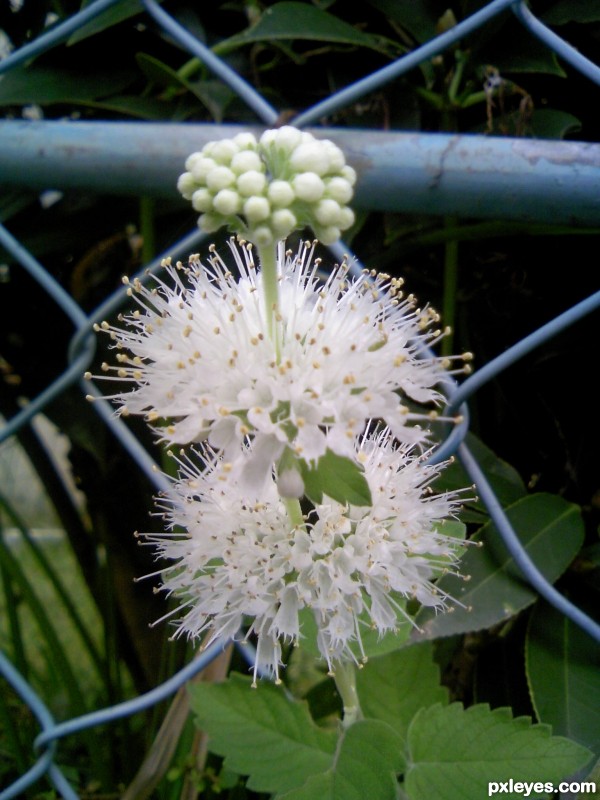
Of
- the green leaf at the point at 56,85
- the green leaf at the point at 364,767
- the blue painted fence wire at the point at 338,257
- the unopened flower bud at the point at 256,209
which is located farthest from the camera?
the green leaf at the point at 56,85

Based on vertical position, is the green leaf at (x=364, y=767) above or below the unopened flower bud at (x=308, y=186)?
below

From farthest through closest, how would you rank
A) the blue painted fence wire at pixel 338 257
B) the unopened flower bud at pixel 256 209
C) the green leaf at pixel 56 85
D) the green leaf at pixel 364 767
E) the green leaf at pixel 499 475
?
the green leaf at pixel 56 85 < the green leaf at pixel 499 475 < the blue painted fence wire at pixel 338 257 < the green leaf at pixel 364 767 < the unopened flower bud at pixel 256 209

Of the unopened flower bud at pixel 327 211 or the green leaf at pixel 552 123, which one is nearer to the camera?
the unopened flower bud at pixel 327 211

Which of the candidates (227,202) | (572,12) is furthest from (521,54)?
(227,202)

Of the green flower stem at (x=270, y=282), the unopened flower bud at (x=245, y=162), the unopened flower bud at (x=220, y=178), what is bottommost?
the green flower stem at (x=270, y=282)

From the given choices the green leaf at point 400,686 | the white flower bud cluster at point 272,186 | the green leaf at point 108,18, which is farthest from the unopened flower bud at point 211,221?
the green leaf at point 108,18

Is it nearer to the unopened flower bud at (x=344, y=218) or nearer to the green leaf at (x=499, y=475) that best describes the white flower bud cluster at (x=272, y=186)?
the unopened flower bud at (x=344, y=218)
